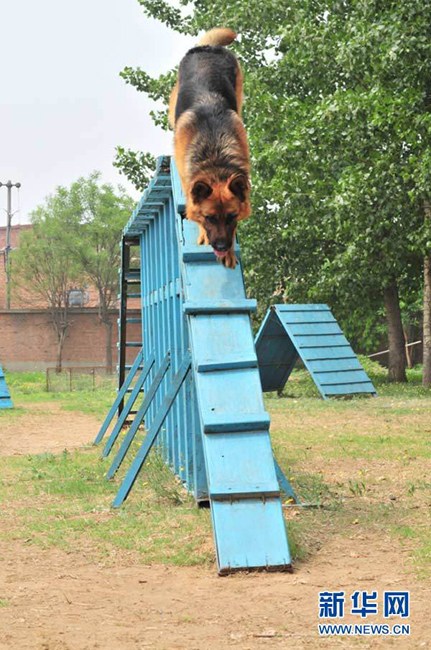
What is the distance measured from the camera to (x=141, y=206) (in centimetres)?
1057

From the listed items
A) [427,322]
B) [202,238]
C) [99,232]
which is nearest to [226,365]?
[202,238]

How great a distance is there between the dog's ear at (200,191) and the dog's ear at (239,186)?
6.4 inches

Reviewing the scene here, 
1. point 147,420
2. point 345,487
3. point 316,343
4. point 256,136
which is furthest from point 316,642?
point 256,136

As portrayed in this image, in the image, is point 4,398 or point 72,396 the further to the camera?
point 72,396

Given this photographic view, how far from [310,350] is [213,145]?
1216cm

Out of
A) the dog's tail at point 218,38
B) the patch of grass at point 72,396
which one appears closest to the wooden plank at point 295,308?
the patch of grass at point 72,396

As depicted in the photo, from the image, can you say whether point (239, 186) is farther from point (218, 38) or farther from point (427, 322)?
point (427, 322)

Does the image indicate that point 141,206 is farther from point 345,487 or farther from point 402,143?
point 402,143

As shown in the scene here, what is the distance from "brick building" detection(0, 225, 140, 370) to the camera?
3988 cm

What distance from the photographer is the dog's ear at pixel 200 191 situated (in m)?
7.09

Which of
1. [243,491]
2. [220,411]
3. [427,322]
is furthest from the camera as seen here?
[427,322]

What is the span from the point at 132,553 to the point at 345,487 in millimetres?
2835

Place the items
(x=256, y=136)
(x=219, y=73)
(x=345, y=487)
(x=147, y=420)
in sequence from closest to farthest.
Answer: (x=219, y=73), (x=345, y=487), (x=147, y=420), (x=256, y=136)

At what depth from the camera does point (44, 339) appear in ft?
132
